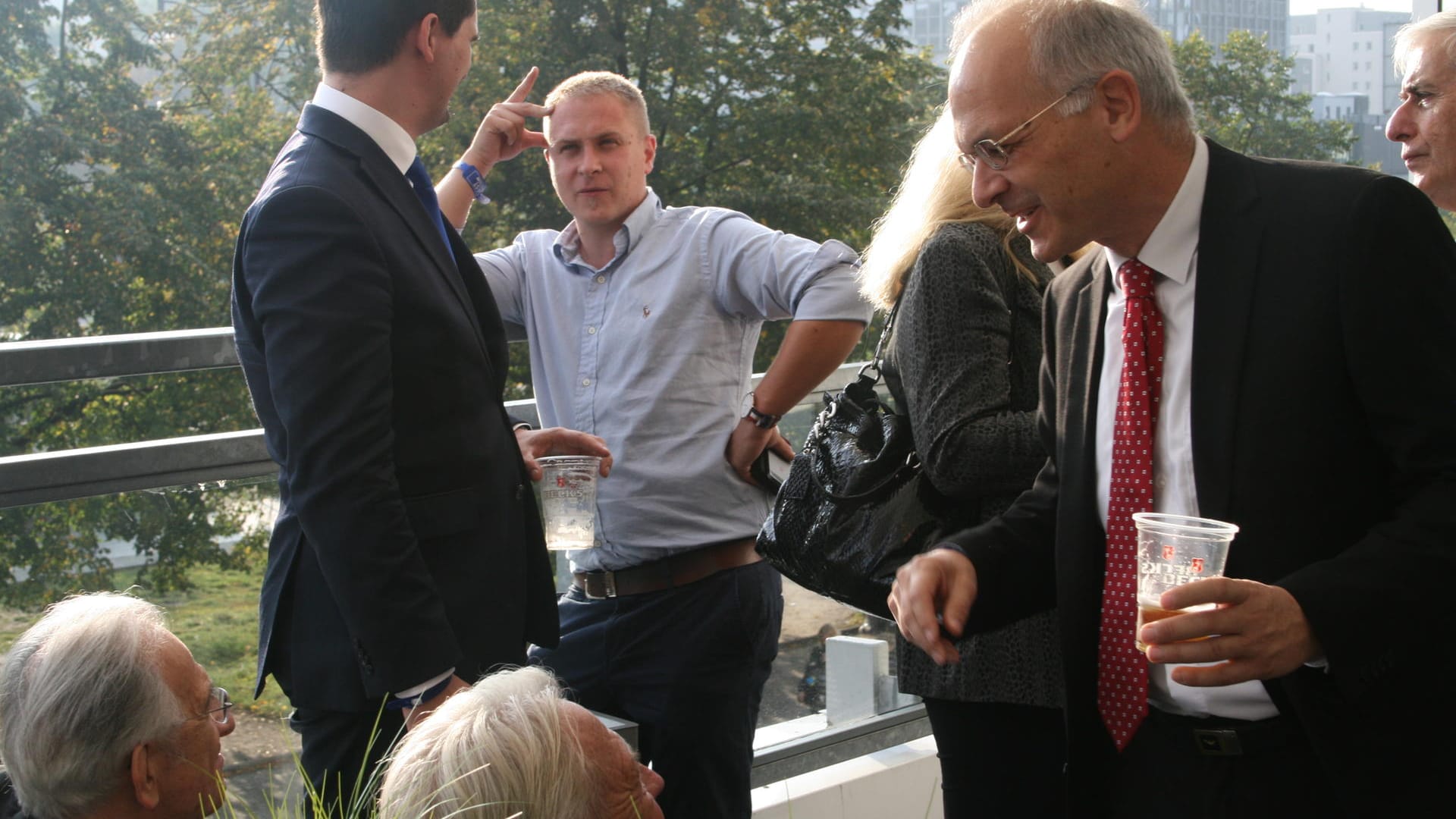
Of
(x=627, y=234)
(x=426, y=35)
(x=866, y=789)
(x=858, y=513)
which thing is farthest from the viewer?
(x=866, y=789)

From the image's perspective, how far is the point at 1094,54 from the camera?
78.2 inches

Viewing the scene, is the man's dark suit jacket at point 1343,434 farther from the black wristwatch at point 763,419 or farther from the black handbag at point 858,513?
the black wristwatch at point 763,419

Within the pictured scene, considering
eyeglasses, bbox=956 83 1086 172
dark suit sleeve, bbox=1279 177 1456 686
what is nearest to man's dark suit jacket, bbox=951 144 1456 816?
dark suit sleeve, bbox=1279 177 1456 686

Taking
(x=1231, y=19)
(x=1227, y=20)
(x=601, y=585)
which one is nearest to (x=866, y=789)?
(x=601, y=585)

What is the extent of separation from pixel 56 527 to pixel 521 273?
1.28 meters

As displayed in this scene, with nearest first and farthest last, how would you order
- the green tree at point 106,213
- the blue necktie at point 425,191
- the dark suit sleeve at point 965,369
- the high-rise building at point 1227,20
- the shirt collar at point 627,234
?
the dark suit sleeve at point 965,369
the blue necktie at point 425,191
the shirt collar at point 627,234
the green tree at point 106,213
the high-rise building at point 1227,20

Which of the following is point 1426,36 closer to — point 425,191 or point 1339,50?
point 425,191

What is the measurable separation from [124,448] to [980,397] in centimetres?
186

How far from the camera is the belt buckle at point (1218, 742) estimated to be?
75.4 inches

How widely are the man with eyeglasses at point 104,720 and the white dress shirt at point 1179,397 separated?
61.5 inches

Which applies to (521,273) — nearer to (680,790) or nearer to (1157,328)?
(680,790)

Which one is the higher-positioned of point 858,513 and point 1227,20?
point 1227,20

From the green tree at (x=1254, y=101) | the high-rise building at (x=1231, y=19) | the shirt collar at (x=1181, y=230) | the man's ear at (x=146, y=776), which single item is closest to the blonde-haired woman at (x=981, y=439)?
the shirt collar at (x=1181, y=230)

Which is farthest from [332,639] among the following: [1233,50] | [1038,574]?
[1233,50]
